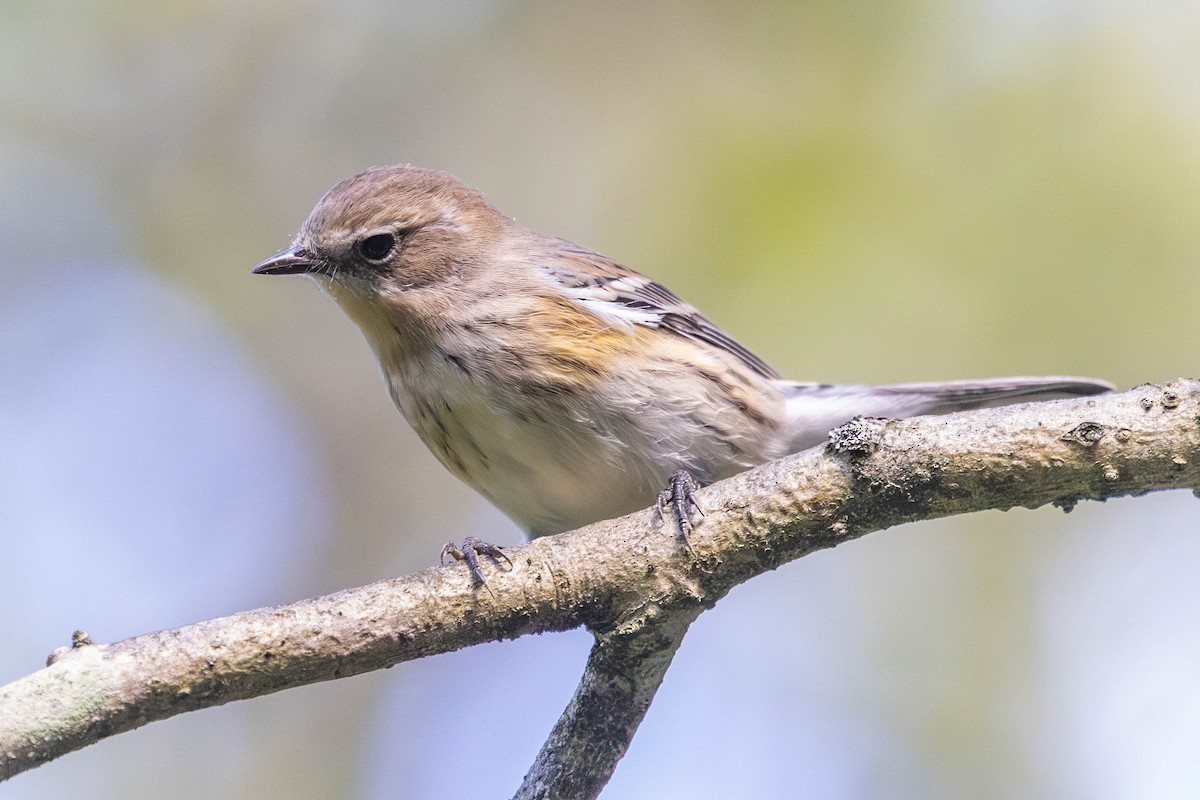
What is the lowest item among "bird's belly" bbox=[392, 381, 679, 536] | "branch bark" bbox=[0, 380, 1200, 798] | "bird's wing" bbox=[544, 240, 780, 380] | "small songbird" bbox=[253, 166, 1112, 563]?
"branch bark" bbox=[0, 380, 1200, 798]

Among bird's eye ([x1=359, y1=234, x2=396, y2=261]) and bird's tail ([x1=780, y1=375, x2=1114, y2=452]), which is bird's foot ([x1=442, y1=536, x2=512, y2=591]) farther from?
bird's tail ([x1=780, y1=375, x2=1114, y2=452])

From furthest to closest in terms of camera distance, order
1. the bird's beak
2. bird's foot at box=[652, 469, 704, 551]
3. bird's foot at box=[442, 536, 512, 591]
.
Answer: the bird's beak → bird's foot at box=[652, 469, 704, 551] → bird's foot at box=[442, 536, 512, 591]

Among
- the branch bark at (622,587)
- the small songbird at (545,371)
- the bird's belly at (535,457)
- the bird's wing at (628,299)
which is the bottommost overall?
the branch bark at (622,587)

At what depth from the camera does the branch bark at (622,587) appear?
9.01ft

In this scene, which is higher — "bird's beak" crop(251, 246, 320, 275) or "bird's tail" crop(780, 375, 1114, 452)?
"bird's beak" crop(251, 246, 320, 275)

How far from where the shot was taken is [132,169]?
8305mm

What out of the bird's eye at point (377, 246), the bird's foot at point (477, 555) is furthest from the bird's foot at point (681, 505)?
the bird's eye at point (377, 246)

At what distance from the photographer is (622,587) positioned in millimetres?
3283

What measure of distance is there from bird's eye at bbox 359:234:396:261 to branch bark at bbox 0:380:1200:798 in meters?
2.09

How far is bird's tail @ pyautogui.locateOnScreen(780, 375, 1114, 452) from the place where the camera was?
469 centimetres

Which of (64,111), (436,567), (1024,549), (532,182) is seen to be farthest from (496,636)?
(64,111)

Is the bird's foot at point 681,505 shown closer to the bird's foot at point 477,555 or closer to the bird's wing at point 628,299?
the bird's foot at point 477,555

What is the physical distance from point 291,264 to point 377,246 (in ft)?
1.30

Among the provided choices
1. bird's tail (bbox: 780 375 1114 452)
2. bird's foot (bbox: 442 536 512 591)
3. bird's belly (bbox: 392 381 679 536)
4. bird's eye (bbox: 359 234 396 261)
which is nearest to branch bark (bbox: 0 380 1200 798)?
bird's foot (bbox: 442 536 512 591)
